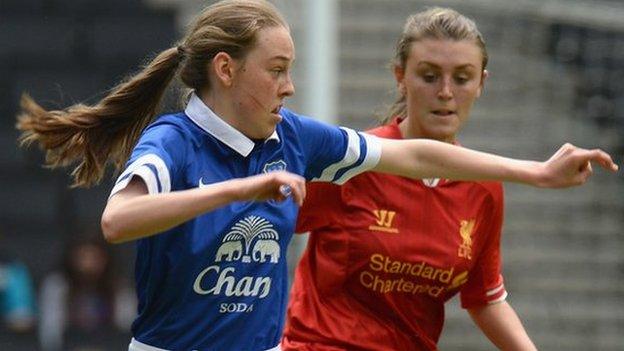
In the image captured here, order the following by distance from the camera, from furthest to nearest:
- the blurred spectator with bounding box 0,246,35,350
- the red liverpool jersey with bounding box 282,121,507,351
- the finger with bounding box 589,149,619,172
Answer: the blurred spectator with bounding box 0,246,35,350
the red liverpool jersey with bounding box 282,121,507,351
the finger with bounding box 589,149,619,172

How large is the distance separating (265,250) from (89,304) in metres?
5.43

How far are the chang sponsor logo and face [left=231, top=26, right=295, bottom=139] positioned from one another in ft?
0.85

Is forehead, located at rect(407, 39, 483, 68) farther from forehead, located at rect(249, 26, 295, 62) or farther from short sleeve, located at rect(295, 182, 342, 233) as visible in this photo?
forehead, located at rect(249, 26, 295, 62)

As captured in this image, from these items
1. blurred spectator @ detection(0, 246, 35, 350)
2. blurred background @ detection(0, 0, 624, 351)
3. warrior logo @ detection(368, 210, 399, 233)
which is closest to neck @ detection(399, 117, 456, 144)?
warrior logo @ detection(368, 210, 399, 233)

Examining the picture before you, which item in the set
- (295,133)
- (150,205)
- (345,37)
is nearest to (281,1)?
(345,37)

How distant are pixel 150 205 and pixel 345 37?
793 cm

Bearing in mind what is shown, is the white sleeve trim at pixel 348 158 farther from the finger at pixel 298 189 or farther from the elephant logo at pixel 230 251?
the finger at pixel 298 189

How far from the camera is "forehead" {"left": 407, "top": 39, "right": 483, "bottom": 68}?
4.66 meters

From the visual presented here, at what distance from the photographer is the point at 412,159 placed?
4.20 metres

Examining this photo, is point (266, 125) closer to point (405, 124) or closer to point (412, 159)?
point (412, 159)

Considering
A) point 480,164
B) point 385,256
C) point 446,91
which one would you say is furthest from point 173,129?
point 446,91

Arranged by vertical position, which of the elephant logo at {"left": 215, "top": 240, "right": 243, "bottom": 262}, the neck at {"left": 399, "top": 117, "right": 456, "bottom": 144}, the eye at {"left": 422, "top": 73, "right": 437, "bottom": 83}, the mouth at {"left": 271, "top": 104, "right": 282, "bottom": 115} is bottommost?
the elephant logo at {"left": 215, "top": 240, "right": 243, "bottom": 262}

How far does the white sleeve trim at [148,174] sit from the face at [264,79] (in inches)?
12.5

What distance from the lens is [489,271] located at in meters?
4.76
